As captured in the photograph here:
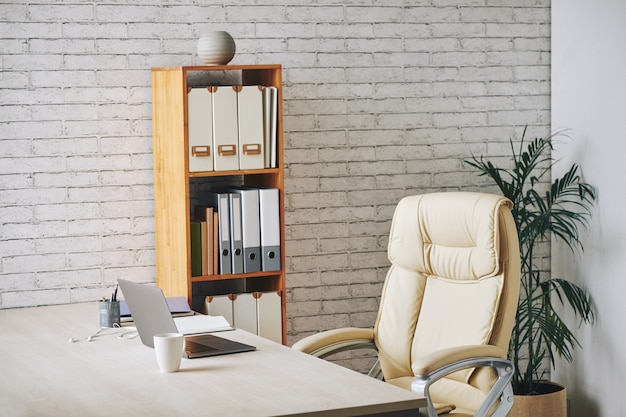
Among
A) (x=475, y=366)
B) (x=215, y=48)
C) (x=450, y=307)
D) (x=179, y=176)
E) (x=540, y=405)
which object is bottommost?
(x=540, y=405)

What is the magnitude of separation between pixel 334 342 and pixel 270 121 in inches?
37.7

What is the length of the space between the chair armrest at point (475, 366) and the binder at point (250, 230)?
1074 mm

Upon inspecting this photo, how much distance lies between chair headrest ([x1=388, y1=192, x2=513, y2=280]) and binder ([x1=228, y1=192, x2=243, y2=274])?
2.01ft

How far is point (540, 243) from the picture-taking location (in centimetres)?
459

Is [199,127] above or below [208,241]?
above

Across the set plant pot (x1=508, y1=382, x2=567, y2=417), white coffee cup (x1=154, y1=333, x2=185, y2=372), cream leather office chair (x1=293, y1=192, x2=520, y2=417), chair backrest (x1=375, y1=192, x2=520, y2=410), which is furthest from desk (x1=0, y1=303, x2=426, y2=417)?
plant pot (x1=508, y1=382, x2=567, y2=417)

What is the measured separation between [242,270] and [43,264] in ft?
2.75

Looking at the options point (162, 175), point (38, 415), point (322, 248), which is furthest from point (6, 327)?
point (322, 248)

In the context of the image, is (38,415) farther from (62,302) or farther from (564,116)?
(564,116)

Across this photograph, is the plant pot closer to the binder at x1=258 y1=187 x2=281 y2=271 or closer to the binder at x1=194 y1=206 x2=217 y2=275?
the binder at x1=258 y1=187 x2=281 y2=271

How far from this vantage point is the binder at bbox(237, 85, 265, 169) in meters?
3.64

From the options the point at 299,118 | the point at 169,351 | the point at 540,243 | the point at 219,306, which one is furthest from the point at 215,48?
the point at 540,243

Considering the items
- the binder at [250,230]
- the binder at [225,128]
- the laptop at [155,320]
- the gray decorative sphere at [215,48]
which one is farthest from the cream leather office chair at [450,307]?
the gray decorative sphere at [215,48]

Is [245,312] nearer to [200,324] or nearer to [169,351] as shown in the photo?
[200,324]
